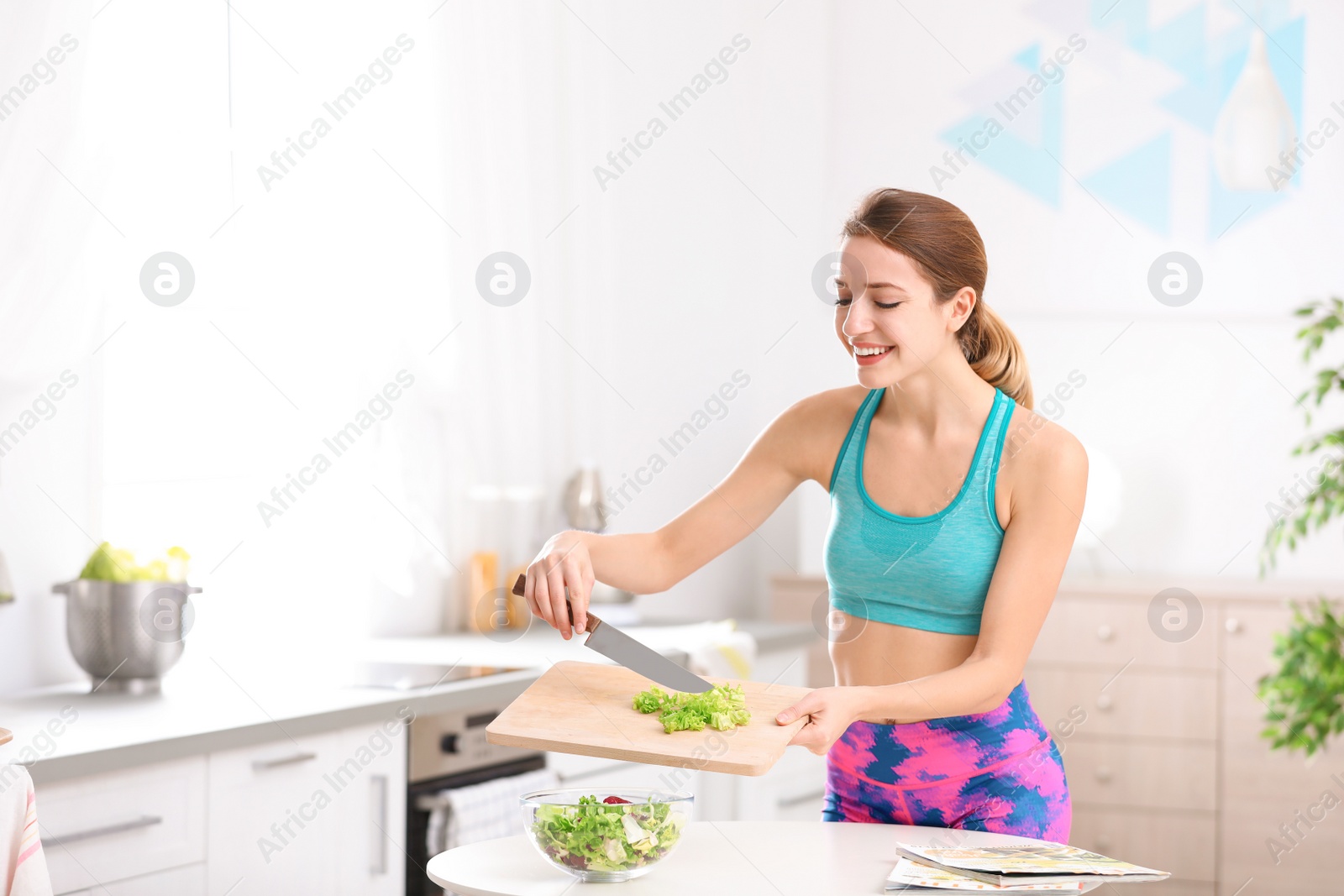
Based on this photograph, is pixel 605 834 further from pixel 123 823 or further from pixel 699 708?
pixel 123 823

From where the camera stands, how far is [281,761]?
2.18m

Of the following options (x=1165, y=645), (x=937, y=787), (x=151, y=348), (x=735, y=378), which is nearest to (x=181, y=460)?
(x=151, y=348)

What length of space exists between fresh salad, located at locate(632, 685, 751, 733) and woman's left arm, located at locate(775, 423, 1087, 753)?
12 cm

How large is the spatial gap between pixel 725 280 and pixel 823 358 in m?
0.41

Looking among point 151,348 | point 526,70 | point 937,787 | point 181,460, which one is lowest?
point 937,787

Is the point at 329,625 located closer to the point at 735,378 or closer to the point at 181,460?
the point at 181,460

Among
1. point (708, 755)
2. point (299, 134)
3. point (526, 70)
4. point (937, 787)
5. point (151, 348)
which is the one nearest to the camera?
point (708, 755)

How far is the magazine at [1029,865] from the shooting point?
1.31 meters

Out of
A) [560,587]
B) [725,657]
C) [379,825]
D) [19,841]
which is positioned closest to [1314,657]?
[725,657]

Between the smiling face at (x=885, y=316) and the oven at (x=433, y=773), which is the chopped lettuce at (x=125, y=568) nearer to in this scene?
the oven at (x=433, y=773)

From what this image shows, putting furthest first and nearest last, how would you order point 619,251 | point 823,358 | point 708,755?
1. point 823,358
2. point 619,251
3. point 708,755

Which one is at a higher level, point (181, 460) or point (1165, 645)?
point (181, 460)

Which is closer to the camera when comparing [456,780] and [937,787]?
[937,787]

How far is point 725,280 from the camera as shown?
4.36 meters
